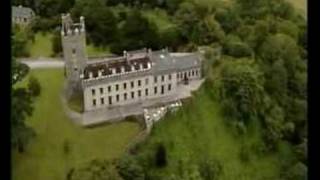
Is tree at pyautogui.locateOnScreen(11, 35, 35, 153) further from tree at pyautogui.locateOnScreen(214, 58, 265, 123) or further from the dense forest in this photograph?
tree at pyautogui.locateOnScreen(214, 58, 265, 123)

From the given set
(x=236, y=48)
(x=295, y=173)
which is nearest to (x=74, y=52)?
(x=236, y=48)

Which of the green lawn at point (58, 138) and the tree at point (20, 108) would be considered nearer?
the tree at point (20, 108)

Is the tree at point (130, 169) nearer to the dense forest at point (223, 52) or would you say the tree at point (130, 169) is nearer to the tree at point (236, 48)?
the dense forest at point (223, 52)

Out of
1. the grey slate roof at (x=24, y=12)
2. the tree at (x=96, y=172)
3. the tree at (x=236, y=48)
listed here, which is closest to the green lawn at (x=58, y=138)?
the tree at (x=96, y=172)

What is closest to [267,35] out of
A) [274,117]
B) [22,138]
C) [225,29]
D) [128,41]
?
[225,29]

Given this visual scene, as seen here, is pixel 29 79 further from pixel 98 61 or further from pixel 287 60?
pixel 287 60
